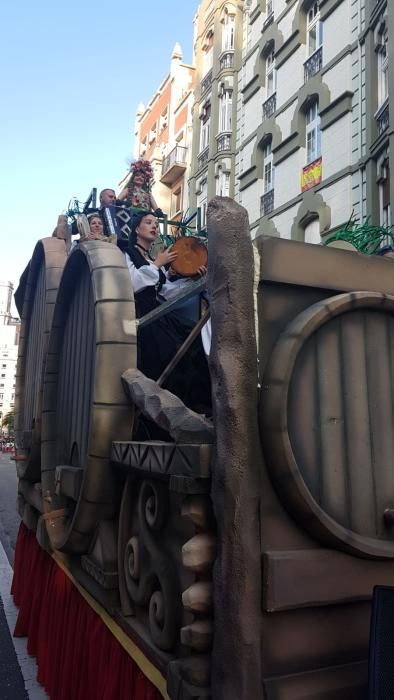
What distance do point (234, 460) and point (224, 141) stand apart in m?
16.1

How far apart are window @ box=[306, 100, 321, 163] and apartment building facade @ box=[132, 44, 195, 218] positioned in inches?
255

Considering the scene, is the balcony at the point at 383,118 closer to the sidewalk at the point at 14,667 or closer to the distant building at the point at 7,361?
the sidewalk at the point at 14,667

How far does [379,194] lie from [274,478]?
9.37 m

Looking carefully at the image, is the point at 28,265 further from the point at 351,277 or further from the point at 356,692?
the point at 356,692

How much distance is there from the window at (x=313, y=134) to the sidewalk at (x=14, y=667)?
10.4 metres

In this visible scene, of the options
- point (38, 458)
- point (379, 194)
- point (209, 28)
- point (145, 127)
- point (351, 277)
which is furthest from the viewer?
point (145, 127)

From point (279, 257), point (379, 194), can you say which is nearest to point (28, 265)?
point (279, 257)

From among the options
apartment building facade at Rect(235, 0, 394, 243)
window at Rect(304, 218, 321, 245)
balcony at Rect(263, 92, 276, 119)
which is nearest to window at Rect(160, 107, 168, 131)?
apartment building facade at Rect(235, 0, 394, 243)

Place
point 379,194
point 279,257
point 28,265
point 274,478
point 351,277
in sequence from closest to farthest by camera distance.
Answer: point 274,478 → point 279,257 → point 351,277 → point 28,265 → point 379,194

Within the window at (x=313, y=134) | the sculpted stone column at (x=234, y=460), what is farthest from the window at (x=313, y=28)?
the sculpted stone column at (x=234, y=460)

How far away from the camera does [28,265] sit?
4562 millimetres

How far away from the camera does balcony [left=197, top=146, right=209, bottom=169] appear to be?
57.2 feet

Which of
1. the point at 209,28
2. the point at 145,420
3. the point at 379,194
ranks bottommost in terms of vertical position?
the point at 145,420

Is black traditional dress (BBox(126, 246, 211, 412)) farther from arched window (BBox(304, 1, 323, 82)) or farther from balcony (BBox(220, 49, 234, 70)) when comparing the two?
balcony (BBox(220, 49, 234, 70))
